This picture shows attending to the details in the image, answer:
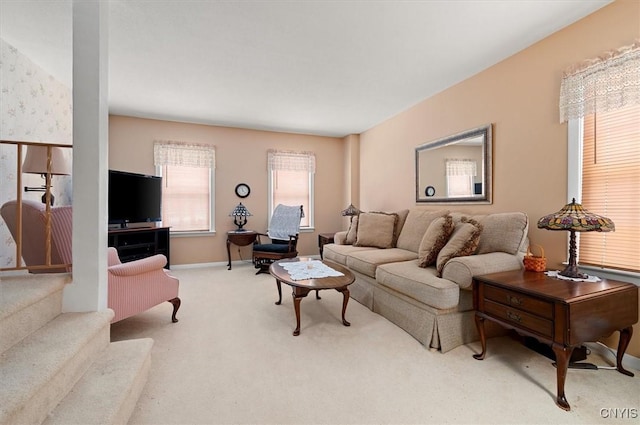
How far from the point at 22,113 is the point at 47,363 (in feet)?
8.94

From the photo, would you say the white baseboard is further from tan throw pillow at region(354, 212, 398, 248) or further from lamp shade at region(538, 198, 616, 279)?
tan throw pillow at region(354, 212, 398, 248)

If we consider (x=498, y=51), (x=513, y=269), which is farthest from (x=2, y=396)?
(x=498, y=51)

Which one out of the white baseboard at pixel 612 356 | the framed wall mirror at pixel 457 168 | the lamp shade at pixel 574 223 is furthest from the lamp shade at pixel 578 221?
the framed wall mirror at pixel 457 168

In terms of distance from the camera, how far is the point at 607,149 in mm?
1962

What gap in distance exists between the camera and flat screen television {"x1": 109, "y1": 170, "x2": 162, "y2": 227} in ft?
11.6

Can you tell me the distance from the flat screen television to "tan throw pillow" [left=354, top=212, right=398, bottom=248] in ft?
10.0

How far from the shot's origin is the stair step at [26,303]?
1.26m

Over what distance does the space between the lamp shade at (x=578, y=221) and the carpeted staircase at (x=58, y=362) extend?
8.65 ft

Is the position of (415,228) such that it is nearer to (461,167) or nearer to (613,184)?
(461,167)

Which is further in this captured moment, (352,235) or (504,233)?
(352,235)

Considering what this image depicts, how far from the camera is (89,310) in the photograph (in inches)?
65.1

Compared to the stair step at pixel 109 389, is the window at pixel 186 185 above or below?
above
